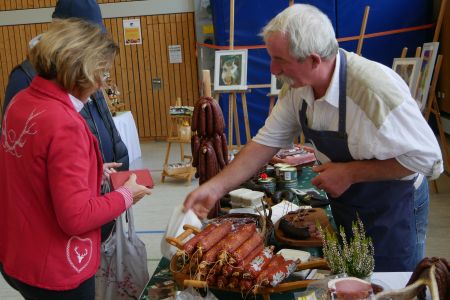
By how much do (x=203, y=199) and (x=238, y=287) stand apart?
0.47 meters

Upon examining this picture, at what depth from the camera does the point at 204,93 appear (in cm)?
256

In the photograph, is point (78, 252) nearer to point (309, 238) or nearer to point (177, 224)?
point (177, 224)

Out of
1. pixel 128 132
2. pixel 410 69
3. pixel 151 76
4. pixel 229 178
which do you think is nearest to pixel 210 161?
pixel 229 178

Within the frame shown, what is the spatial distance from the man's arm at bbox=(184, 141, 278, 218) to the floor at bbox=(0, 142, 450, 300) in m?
1.90

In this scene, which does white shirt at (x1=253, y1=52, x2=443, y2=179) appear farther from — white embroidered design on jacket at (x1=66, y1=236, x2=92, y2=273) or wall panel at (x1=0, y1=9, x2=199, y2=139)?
wall panel at (x1=0, y1=9, x2=199, y2=139)

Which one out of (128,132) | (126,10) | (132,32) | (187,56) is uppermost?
(126,10)

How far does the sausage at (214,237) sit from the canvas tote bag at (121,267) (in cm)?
70

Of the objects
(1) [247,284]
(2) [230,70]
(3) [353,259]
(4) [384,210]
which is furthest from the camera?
(2) [230,70]

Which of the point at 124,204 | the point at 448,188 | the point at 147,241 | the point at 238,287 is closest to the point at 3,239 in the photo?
the point at 124,204

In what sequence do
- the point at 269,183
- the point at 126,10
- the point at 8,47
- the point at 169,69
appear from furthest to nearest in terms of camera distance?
1. the point at 8,47
2. the point at 169,69
3. the point at 126,10
4. the point at 269,183

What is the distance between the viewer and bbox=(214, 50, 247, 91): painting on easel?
6.18 meters

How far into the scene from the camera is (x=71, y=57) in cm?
150

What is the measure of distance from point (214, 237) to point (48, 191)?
1.82 ft

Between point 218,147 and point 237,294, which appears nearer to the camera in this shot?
point 237,294
